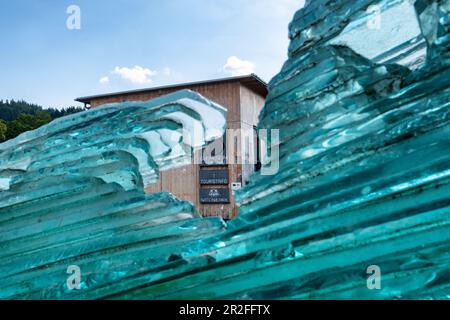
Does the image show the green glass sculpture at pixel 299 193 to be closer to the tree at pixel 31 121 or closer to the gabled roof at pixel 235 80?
the gabled roof at pixel 235 80

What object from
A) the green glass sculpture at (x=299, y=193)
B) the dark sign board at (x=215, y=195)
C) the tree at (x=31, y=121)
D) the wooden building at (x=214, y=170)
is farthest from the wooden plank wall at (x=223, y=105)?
the green glass sculpture at (x=299, y=193)

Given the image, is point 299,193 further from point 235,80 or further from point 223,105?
point 223,105

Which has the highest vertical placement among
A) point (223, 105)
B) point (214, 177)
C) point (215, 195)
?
point (223, 105)

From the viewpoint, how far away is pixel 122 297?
5.51 ft

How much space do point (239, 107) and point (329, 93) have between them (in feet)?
17.6

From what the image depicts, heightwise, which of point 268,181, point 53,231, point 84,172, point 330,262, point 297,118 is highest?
point 297,118

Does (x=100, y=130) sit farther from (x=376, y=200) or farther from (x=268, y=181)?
(x=376, y=200)

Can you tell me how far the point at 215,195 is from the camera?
888cm

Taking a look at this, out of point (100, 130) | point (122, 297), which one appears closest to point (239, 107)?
A: point (100, 130)

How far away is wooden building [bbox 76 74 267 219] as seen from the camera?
6910 mm

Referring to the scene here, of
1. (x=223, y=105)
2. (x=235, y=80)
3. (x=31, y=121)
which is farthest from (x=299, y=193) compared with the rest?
(x=31, y=121)

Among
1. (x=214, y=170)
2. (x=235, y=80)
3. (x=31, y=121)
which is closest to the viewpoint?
(x=235, y=80)

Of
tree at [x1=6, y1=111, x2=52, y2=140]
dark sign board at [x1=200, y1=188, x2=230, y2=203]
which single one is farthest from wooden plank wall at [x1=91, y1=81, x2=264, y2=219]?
tree at [x1=6, y1=111, x2=52, y2=140]

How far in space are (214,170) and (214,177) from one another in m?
0.18
